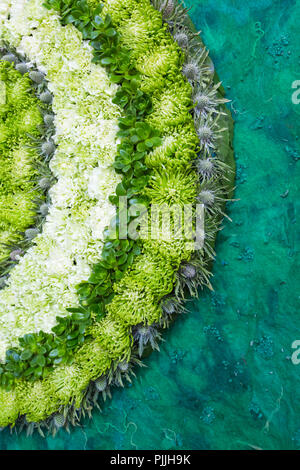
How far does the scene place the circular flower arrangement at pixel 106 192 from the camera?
1479 millimetres

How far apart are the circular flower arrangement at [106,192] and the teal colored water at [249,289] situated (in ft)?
0.32

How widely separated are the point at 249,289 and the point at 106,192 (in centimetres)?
70

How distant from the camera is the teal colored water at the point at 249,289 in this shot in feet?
5.08

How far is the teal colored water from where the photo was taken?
5.08ft

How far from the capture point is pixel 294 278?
1.54 m

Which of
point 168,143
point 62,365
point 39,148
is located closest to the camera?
point 168,143

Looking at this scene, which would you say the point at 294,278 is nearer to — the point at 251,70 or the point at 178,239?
the point at 178,239

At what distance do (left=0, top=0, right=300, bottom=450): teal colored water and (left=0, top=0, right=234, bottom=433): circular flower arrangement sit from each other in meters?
0.10

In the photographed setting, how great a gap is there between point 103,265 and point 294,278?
749 millimetres

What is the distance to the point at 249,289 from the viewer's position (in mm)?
1597

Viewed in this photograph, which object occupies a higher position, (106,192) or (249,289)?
(106,192)

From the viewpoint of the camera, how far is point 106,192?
1536 mm

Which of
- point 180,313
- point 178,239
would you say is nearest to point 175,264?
point 178,239

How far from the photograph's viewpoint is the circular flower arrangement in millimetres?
1479
